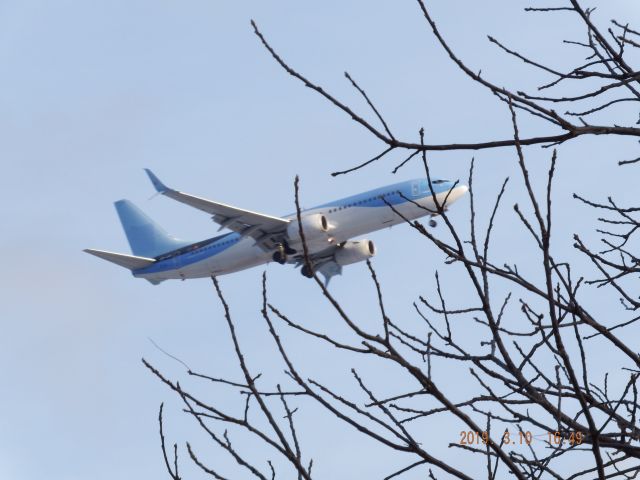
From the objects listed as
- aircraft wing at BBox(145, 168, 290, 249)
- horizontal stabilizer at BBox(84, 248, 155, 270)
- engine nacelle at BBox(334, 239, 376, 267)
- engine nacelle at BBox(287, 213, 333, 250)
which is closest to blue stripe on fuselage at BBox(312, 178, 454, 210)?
engine nacelle at BBox(287, 213, 333, 250)

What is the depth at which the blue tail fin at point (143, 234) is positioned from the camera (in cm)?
4625

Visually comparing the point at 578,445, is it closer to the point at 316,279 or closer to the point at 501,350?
the point at 501,350

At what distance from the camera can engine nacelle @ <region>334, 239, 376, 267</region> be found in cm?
4041

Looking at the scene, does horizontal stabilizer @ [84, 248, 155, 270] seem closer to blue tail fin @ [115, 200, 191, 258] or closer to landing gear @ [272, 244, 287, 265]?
blue tail fin @ [115, 200, 191, 258]

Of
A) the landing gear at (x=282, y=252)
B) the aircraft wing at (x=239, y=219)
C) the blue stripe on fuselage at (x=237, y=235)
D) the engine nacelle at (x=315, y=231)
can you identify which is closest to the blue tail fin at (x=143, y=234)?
the blue stripe on fuselage at (x=237, y=235)

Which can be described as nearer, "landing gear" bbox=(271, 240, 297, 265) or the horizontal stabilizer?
"landing gear" bbox=(271, 240, 297, 265)

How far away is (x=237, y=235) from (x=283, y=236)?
3122mm

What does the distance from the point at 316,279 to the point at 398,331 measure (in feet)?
4.04

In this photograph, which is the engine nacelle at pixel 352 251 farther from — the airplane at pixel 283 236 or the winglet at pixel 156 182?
the winglet at pixel 156 182

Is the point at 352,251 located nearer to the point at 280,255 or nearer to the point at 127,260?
the point at 280,255

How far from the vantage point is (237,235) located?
40.1m

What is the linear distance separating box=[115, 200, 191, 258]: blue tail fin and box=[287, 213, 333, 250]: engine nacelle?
921cm

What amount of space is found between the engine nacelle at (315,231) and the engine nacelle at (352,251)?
3273mm

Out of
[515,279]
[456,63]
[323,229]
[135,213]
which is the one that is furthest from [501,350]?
[135,213]
